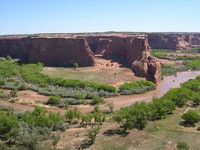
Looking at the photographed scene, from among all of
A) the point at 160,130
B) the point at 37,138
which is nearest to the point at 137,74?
the point at 160,130

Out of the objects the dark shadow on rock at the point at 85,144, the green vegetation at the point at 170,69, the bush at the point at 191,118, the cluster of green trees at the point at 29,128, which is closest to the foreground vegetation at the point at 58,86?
the cluster of green trees at the point at 29,128

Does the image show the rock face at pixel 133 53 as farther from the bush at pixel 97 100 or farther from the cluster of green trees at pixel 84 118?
the cluster of green trees at pixel 84 118

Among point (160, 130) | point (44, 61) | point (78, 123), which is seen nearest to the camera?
point (160, 130)

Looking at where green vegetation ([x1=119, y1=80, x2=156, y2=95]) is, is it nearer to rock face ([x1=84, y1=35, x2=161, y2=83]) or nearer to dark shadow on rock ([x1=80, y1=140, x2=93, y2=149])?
rock face ([x1=84, y1=35, x2=161, y2=83])

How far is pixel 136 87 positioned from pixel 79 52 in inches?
1048

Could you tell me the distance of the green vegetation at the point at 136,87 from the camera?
5836cm

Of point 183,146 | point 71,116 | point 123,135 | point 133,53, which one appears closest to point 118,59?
point 133,53

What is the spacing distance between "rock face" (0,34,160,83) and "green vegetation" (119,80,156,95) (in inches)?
245

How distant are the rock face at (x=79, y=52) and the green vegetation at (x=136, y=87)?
6233 millimetres

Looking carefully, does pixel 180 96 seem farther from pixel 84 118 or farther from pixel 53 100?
pixel 53 100

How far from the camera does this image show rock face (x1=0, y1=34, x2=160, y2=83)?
7288 cm

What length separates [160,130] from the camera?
38.2 m

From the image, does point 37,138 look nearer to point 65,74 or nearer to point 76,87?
point 76,87

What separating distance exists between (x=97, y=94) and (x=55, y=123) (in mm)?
17941
